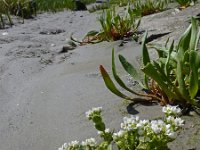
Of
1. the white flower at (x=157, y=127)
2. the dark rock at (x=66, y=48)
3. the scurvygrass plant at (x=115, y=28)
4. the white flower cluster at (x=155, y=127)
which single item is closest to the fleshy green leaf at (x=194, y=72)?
the white flower cluster at (x=155, y=127)

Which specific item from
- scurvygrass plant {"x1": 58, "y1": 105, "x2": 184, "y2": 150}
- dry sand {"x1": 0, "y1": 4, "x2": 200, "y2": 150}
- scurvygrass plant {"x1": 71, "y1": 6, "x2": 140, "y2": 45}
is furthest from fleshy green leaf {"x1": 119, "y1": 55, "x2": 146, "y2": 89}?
scurvygrass plant {"x1": 71, "y1": 6, "x2": 140, "y2": 45}

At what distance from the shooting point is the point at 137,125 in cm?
132

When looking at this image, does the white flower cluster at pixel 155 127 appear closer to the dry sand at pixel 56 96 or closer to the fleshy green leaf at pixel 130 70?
the dry sand at pixel 56 96

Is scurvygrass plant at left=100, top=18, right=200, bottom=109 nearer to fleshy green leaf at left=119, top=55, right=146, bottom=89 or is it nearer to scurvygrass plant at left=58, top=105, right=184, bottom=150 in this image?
fleshy green leaf at left=119, top=55, right=146, bottom=89

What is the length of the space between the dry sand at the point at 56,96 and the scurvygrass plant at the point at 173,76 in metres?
0.11

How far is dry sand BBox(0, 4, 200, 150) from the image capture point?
6.86 feet

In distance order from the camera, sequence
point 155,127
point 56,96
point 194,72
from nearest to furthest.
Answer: point 155,127 < point 194,72 < point 56,96

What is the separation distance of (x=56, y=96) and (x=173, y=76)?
78 cm

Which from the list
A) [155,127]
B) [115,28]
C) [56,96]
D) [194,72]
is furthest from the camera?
[115,28]

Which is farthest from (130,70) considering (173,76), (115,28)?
(115,28)

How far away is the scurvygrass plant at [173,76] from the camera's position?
1.95 m

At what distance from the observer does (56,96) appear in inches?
105

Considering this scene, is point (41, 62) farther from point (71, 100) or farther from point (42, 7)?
point (42, 7)

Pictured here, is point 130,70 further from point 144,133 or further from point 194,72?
point 144,133
